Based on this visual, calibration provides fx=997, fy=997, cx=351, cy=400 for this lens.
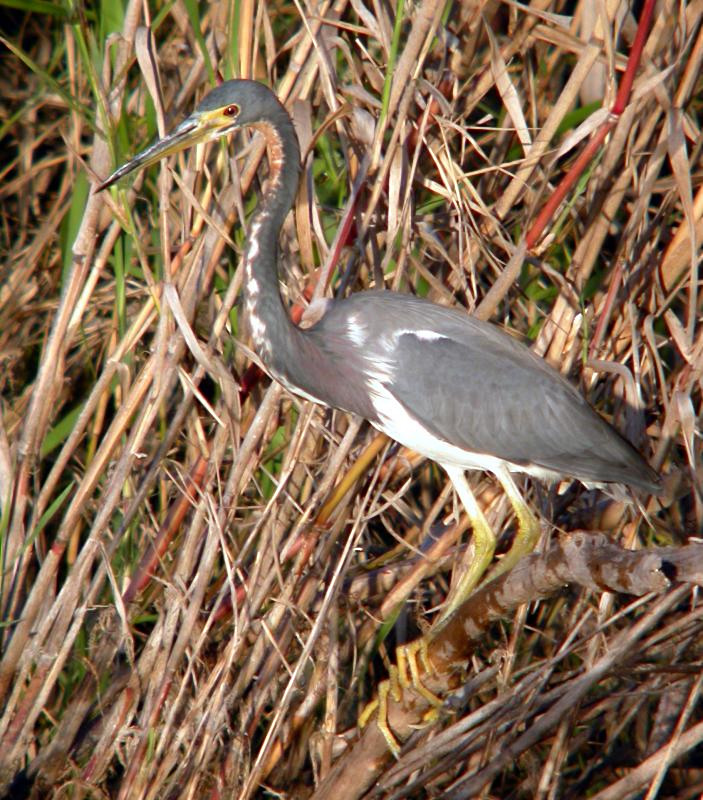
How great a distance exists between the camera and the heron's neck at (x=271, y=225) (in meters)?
2.38

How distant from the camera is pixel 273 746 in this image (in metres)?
2.64

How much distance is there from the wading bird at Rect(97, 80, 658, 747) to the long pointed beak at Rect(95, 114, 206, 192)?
0.62 ft

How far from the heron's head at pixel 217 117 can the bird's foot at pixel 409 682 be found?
132 cm

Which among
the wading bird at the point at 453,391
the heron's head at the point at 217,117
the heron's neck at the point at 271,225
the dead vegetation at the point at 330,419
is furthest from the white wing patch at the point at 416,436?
the heron's head at the point at 217,117

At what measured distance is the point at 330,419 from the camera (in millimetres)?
2730

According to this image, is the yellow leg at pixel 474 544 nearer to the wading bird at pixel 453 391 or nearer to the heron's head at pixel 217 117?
the wading bird at pixel 453 391

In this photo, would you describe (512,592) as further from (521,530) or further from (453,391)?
(453,391)

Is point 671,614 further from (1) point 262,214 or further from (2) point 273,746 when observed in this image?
(1) point 262,214

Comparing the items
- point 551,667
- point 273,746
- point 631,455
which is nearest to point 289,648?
point 273,746

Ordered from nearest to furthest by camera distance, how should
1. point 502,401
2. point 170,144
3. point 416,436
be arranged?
point 170,144, point 416,436, point 502,401

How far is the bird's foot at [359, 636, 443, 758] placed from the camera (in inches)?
90.3

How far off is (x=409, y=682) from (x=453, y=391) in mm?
743

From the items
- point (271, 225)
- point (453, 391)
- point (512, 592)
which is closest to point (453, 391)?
point (453, 391)

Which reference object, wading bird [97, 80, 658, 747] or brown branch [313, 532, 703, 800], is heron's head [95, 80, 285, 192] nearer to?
wading bird [97, 80, 658, 747]
